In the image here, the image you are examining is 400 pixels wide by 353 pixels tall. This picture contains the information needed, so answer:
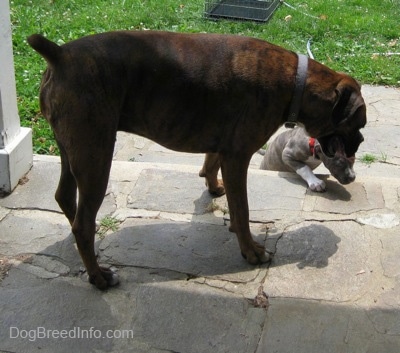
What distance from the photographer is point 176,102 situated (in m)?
3.33

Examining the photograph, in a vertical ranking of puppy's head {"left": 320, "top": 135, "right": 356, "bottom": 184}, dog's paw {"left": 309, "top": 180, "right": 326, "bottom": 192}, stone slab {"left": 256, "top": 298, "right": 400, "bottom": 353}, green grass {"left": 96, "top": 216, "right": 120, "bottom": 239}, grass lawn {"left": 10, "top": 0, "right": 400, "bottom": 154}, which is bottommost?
grass lawn {"left": 10, "top": 0, "right": 400, "bottom": 154}

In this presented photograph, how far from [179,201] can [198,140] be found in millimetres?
849

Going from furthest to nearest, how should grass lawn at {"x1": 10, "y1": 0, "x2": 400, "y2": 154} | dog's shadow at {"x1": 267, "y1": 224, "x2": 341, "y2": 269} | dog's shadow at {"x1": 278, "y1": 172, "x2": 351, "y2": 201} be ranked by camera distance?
grass lawn at {"x1": 10, "y1": 0, "x2": 400, "y2": 154} → dog's shadow at {"x1": 278, "y1": 172, "x2": 351, "y2": 201} → dog's shadow at {"x1": 267, "y1": 224, "x2": 341, "y2": 269}

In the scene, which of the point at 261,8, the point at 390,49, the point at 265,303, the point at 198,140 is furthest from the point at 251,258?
the point at 261,8

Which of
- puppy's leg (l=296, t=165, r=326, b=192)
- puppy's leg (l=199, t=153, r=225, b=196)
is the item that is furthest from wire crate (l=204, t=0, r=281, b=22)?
puppy's leg (l=199, t=153, r=225, b=196)

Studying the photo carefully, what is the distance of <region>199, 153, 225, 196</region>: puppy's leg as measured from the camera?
4.21m

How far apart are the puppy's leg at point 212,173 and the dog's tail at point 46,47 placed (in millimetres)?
1426

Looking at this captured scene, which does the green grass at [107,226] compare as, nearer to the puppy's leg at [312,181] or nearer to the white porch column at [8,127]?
the white porch column at [8,127]

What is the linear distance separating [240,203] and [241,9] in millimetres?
6577

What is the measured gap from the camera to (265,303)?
3342mm

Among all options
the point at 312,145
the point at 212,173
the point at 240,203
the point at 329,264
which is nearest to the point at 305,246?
the point at 329,264

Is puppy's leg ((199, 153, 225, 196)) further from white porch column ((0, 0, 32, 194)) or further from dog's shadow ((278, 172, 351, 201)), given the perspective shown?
white porch column ((0, 0, 32, 194))

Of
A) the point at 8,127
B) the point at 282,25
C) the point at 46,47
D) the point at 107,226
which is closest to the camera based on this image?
the point at 46,47

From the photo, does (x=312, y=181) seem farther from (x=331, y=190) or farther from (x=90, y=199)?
(x=90, y=199)
